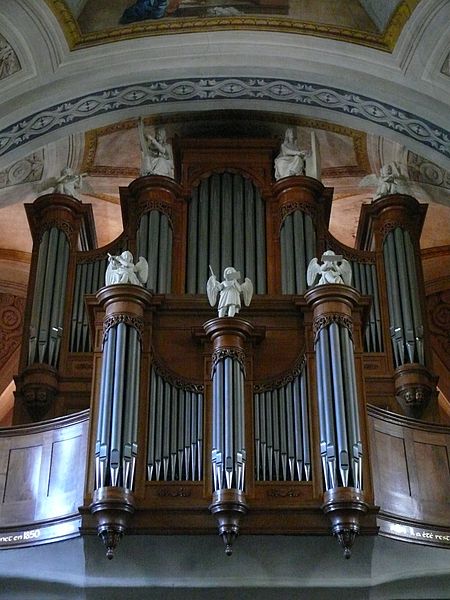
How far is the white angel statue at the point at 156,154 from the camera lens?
14250 mm

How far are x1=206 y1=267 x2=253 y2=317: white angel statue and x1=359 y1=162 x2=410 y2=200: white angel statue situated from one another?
11.4 ft

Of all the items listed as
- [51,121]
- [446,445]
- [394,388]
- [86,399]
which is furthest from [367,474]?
[51,121]

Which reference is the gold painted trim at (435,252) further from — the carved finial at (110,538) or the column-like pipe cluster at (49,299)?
the carved finial at (110,538)

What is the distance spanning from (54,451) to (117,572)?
A: 1.29 meters

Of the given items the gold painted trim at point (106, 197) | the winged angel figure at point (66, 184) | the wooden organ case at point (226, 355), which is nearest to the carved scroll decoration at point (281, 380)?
the wooden organ case at point (226, 355)

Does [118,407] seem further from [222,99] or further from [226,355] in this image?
[222,99]

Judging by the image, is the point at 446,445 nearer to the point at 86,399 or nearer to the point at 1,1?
the point at 86,399

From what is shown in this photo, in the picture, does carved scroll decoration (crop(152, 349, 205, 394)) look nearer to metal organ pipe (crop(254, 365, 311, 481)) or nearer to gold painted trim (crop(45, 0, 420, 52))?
metal organ pipe (crop(254, 365, 311, 481))

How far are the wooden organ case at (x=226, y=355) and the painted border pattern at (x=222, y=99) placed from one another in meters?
0.99

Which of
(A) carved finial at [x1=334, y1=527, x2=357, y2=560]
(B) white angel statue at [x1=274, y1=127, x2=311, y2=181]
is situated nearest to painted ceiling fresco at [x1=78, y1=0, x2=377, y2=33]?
(B) white angel statue at [x1=274, y1=127, x2=311, y2=181]

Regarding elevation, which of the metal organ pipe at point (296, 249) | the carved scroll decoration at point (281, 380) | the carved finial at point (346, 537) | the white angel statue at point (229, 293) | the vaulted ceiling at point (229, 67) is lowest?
the carved finial at point (346, 537)

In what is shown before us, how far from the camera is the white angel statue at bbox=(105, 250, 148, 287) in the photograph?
11.5 metres

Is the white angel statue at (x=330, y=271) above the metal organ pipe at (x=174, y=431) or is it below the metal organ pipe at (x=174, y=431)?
above

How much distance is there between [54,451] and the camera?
1044 centimetres
